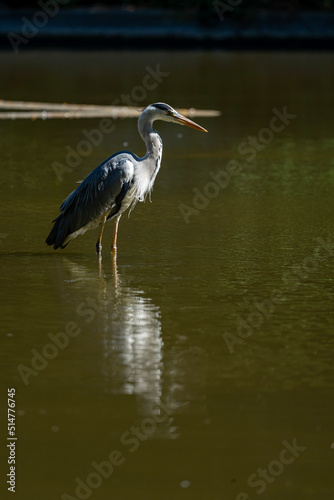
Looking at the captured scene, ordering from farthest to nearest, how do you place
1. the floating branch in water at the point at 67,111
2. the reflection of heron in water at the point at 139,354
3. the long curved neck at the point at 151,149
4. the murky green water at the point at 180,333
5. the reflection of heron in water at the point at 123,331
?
the floating branch in water at the point at 67,111, the long curved neck at the point at 151,149, the reflection of heron in water at the point at 123,331, the reflection of heron in water at the point at 139,354, the murky green water at the point at 180,333

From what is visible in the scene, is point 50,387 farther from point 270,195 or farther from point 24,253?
point 270,195

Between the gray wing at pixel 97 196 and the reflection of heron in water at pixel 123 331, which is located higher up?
the gray wing at pixel 97 196

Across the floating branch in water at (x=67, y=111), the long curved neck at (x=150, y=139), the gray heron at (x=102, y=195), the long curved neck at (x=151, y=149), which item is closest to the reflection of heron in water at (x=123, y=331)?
the gray heron at (x=102, y=195)

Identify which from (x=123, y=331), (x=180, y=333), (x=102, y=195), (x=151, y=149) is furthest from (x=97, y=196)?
(x=180, y=333)

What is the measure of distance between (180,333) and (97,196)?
202 centimetres

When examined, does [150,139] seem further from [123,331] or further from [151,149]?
[123,331]

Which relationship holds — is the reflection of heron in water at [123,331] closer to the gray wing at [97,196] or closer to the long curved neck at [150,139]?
the gray wing at [97,196]

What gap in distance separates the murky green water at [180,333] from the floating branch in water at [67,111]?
346 cm

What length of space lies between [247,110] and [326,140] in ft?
12.3

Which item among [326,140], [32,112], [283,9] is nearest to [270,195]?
[326,140]

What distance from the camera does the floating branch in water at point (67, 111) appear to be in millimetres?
17078

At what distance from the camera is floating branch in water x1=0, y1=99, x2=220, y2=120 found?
672 inches

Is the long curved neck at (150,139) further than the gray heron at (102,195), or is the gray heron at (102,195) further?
the long curved neck at (150,139)

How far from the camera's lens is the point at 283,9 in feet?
120
